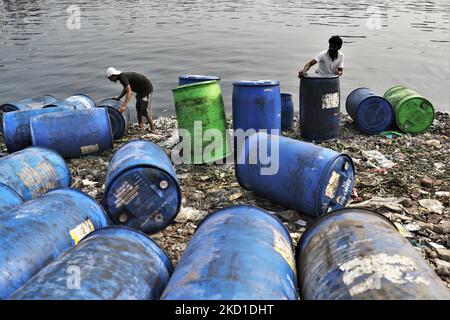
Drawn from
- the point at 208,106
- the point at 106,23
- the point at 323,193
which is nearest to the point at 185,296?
the point at 323,193

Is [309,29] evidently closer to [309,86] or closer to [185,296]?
[309,86]

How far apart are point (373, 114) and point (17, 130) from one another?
654 cm

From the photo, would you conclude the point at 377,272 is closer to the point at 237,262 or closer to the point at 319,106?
the point at 237,262

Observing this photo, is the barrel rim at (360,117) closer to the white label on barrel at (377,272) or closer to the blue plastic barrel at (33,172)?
the blue plastic barrel at (33,172)

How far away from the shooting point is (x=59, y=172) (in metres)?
5.50

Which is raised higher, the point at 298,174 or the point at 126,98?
the point at 126,98

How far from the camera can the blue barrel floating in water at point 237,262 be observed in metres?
2.34

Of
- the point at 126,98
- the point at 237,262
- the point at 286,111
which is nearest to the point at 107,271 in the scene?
the point at 237,262

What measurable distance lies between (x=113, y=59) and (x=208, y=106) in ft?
38.7

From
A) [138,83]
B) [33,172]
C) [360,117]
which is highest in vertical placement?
[138,83]

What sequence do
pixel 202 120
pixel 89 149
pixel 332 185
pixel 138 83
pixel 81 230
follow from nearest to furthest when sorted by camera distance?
pixel 81 230 < pixel 332 185 < pixel 202 120 < pixel 89 149 < pixel 138 83

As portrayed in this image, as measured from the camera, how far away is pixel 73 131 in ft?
22.2

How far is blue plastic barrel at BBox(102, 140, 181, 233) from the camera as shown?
175 inches

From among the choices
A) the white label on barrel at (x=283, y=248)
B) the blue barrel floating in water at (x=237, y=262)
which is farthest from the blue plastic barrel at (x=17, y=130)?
the white label on barrel at (x=283, y=248)
